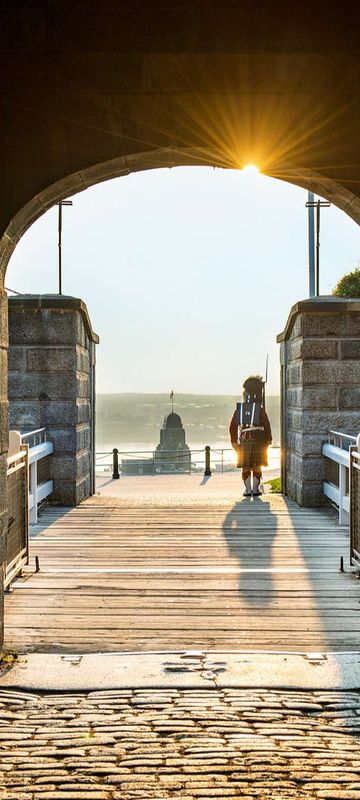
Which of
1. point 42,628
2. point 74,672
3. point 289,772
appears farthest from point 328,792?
point 42,628

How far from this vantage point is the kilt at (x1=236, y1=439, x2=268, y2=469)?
447 inches

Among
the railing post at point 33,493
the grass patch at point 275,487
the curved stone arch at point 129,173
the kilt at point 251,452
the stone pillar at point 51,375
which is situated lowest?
the grass patch at point 275,487

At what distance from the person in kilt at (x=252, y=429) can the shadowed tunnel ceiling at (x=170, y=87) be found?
21.3 ft

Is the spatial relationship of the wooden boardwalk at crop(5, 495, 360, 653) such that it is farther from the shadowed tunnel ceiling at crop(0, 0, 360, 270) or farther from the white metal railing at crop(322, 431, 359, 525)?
the shadowed tunnel ceiling at crop(0, 0, 360, 270)

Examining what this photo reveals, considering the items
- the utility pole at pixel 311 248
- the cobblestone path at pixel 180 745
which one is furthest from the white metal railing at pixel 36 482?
the utility pole at pixel 311 248

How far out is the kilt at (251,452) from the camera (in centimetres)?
1134

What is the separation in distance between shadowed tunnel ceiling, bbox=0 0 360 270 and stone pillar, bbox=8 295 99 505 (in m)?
5.38

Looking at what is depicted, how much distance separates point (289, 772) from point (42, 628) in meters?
2.53

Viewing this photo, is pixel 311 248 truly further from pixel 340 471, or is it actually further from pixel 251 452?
pixel 340 471

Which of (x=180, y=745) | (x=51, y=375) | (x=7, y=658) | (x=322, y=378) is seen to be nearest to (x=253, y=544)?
(x=322, y=378)

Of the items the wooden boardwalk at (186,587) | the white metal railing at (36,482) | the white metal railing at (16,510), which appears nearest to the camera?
the wooden boardwalk at (186,587)

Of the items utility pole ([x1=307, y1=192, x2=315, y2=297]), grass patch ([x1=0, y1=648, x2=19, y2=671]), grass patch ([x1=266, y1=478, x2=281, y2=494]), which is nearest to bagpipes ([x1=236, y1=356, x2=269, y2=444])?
grass patch ([x1=266, y1=478, x2=281, y2=494])

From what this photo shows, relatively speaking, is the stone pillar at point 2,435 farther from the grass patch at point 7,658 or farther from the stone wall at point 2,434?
the grass patch at point 7,658

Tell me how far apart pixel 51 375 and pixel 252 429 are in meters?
3.22
